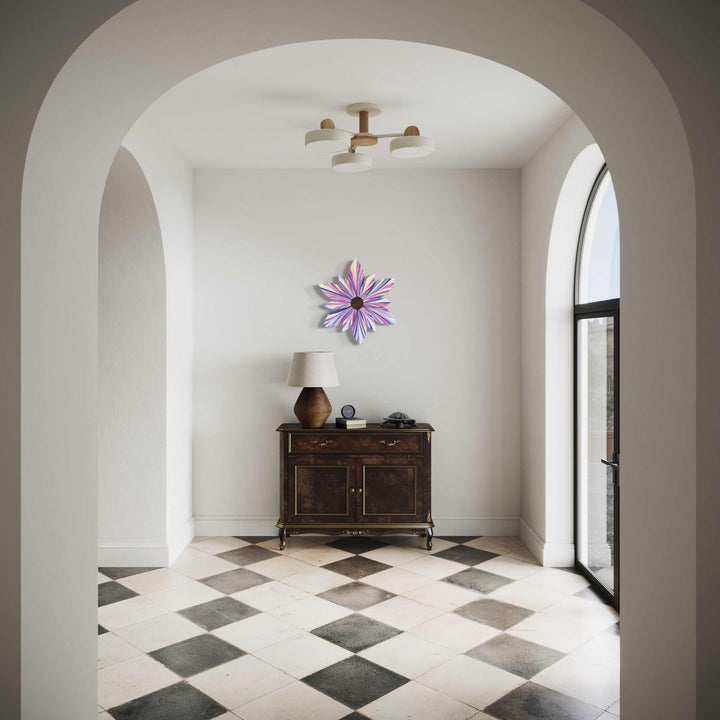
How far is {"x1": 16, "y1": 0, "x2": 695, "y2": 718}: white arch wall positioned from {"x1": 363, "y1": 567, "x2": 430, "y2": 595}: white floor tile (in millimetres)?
2296

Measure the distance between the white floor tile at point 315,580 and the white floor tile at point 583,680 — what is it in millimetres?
1520

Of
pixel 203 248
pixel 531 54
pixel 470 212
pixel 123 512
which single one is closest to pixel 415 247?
pixel 470 212

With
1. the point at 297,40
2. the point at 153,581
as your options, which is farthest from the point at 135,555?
the point at 297,40

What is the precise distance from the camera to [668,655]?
1.67 meters

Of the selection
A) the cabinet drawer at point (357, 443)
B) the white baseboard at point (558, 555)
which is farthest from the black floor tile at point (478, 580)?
the cabinet drawer at point (357, 443)

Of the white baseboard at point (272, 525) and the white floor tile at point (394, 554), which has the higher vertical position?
the white baseboard at point (272, 525)

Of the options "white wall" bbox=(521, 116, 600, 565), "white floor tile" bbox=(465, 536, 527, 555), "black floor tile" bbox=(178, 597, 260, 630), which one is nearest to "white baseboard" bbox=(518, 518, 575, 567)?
"white wall" bbox=(521, 116, 600, 565)

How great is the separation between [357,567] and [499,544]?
1.16 meters

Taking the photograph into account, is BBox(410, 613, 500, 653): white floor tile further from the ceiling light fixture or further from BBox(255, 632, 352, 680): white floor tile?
the ceiling light fixture

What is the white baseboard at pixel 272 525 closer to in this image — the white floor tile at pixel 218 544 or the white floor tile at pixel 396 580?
the white floor tile at pixel 218 544

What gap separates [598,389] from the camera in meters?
4.11

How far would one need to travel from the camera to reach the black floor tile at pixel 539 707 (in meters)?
2.64

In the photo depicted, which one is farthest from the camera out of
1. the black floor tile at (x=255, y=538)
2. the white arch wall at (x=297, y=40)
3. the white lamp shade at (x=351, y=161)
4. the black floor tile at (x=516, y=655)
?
the black floor tile at (x=255, y=538)
